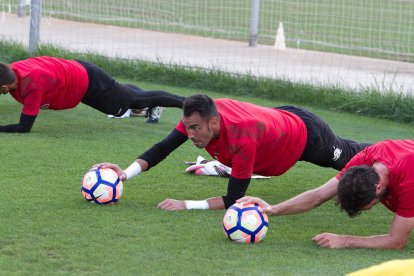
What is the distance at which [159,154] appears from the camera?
22.2 ft

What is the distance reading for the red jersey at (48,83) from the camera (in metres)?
9.02

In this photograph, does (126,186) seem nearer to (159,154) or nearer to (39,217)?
(159,154)

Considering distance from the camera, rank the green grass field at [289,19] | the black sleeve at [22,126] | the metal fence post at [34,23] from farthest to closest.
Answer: the green grass field at [289,19]
the metal fence post at [34,23]
the black sleeve at [22,126]

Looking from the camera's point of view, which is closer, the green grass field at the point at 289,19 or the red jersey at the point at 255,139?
the red jersey at the point at 255,139

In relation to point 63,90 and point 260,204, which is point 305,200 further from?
point 63,90

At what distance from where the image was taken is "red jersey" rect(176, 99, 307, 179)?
6.33 meters

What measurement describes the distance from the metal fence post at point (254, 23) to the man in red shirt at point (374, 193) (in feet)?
33.8

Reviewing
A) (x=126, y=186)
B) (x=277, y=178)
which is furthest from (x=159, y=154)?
(x=277, y=178)

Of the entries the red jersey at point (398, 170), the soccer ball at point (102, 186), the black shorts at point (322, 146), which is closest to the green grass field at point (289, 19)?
the black shorts at point (322, 146)

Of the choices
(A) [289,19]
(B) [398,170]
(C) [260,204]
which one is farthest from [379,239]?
(A) [289,19]

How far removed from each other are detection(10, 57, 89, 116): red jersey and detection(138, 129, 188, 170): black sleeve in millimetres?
2685

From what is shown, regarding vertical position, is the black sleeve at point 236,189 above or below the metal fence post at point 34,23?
below

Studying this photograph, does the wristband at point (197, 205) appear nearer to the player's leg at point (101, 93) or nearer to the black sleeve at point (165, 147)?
the black sleeve at point (165, 147)

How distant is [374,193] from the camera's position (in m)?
5.34
